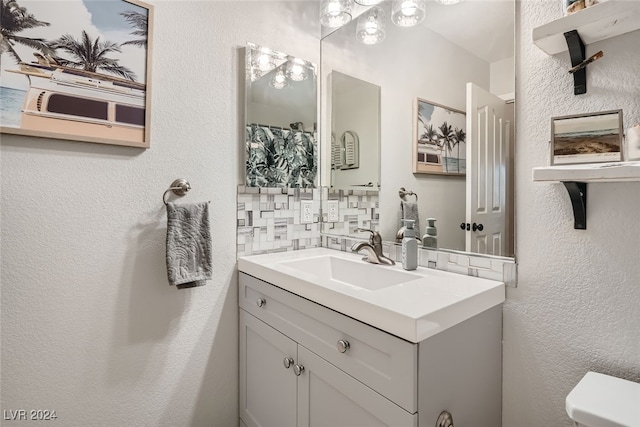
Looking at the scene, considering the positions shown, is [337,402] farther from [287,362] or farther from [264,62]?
[264,62]

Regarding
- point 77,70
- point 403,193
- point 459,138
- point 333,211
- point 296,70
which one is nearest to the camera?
point 77,70

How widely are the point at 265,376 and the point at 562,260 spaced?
44.8 inches

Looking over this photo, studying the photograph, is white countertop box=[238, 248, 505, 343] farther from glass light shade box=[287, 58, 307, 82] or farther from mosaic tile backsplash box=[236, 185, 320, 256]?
glass light shade box=[287, 58, 307, 82]

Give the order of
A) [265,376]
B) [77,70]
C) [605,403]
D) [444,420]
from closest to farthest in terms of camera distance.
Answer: [605,403]
[444,420]
[77,70]
[265,376]

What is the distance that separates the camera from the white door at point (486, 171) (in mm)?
1123

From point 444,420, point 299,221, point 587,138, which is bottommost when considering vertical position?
point 444,420

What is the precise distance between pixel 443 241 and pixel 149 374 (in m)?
1.27

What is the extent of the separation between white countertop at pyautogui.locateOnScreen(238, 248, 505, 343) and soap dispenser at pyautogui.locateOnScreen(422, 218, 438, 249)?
97mm

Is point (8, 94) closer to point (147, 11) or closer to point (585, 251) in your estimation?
point (147, 11)

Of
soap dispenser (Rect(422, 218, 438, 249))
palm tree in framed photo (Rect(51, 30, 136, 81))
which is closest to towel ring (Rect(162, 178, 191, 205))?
palm tree in framed photo (Rect(51, 30, 136, 81))

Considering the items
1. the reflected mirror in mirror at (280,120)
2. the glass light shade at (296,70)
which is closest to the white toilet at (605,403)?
the reflected mirror in mirror at (280,120)

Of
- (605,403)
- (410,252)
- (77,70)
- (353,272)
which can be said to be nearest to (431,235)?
(410,252)

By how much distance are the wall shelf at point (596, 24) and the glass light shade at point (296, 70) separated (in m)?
1.09

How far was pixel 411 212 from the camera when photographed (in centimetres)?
141
